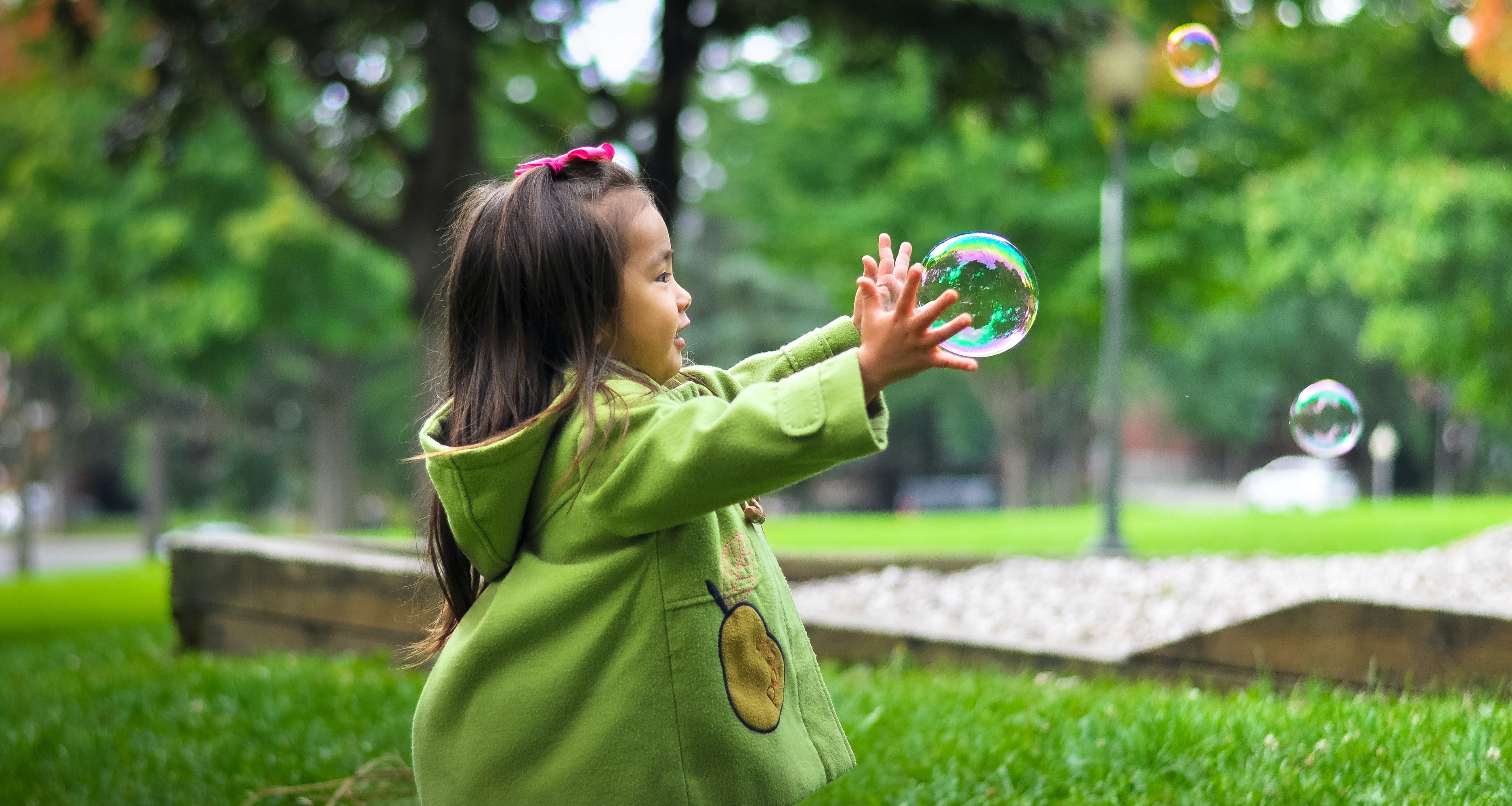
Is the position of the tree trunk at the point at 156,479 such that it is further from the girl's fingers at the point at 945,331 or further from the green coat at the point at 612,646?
the girl's fingers at the point at 945,331

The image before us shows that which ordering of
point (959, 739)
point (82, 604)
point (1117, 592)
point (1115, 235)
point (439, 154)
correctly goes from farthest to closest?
point (82, 604), point (1115, 235), point (439, 154), point (1117, 592), point (959, 739)

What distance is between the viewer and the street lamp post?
27.6 ft

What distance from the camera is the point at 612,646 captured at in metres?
1.95

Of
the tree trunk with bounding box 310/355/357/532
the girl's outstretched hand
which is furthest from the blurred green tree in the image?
the girl's outstretched hand

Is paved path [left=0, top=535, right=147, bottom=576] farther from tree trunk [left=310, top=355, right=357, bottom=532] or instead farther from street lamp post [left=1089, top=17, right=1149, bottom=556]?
street lamp post [left=1089, top=17, right=1149, bottom=556]

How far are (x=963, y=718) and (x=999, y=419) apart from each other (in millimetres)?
25334

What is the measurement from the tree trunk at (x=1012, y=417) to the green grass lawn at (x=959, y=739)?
73.5ft

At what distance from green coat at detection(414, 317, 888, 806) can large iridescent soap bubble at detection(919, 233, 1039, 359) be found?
0.63m

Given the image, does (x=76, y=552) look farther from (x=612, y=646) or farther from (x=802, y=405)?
(x=802, y=405)

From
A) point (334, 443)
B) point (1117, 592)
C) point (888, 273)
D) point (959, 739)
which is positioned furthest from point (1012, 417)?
point (888, 273)

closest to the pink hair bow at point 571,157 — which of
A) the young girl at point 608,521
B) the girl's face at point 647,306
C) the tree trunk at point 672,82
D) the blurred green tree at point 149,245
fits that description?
the young girl at point 608,521

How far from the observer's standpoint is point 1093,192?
53.1ft

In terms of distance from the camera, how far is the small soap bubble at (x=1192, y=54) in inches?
200

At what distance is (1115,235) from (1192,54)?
466cm
